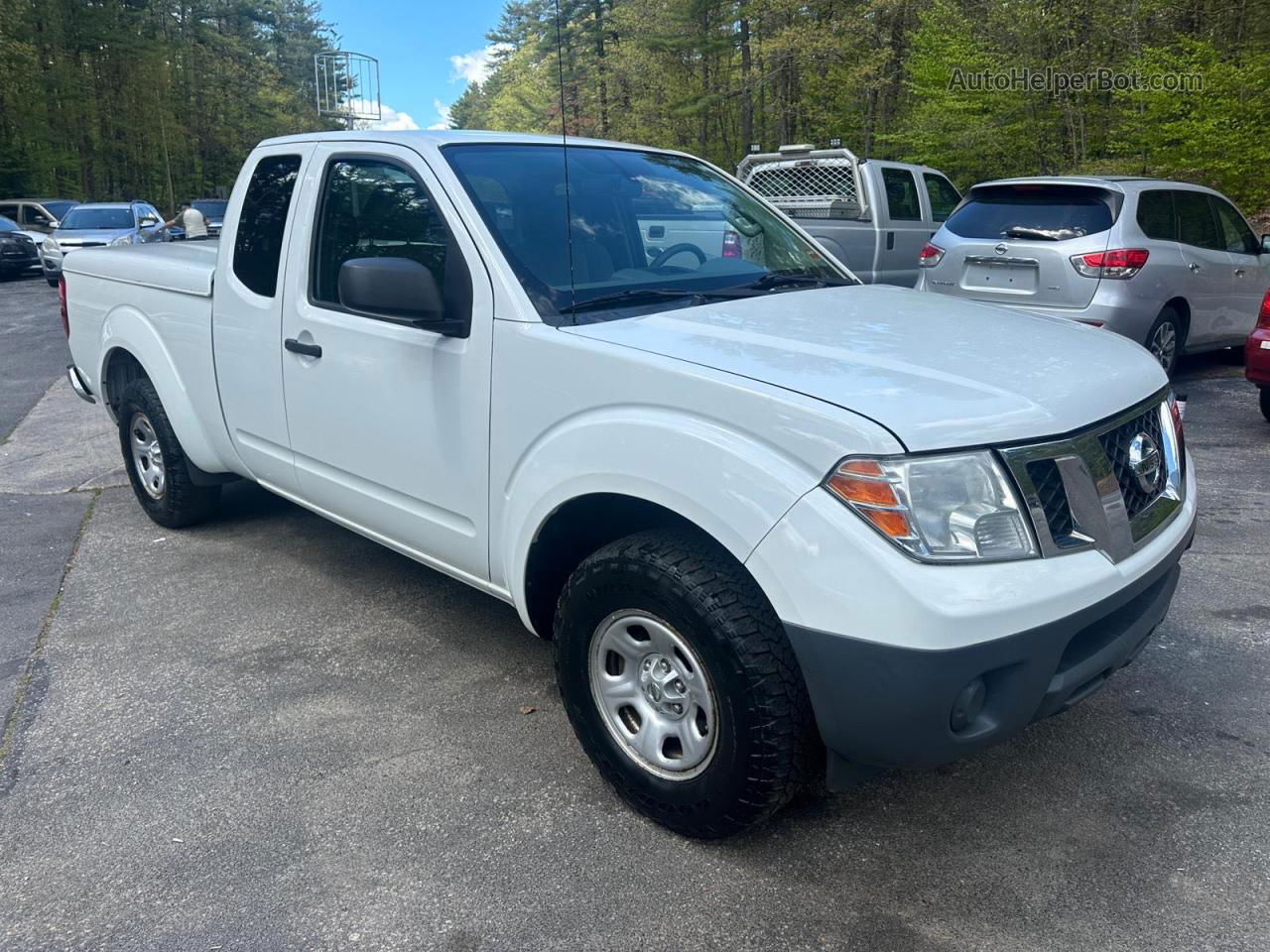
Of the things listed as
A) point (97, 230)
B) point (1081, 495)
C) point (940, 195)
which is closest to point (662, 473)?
point (1081, 495)

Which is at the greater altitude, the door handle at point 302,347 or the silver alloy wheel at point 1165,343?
the door handle at point 302,347

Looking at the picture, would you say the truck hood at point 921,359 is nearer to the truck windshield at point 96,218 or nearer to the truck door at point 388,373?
the truck door at point 388,373

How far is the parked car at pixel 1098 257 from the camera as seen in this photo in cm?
772

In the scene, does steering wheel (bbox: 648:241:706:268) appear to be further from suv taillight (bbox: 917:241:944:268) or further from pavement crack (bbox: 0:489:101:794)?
suv taillight (bbox: 917:241:944:268)

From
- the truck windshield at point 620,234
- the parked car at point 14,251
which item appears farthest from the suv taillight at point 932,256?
the parked car at point 14,251

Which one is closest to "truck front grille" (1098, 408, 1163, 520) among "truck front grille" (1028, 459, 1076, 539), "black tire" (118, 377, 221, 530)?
"truck front grille" (1028, 459, 1076, 539)

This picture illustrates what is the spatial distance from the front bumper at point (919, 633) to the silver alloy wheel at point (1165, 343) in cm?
656

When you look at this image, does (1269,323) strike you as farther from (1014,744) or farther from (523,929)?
(523,929)

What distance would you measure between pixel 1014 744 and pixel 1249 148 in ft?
46.5

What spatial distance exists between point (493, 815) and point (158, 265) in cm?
330

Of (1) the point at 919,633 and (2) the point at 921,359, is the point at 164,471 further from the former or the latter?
(1) the point at 919,633

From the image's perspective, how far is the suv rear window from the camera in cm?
785

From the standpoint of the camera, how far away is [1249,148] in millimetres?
14203

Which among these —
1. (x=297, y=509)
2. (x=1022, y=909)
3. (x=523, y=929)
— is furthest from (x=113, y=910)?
(x=297, y=509)
